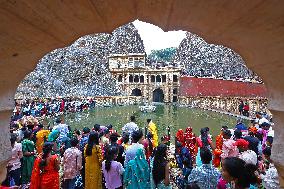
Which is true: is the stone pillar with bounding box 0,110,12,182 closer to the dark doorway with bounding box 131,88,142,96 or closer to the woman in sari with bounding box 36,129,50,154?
the woman in sari with bounding box 36,129,50,154

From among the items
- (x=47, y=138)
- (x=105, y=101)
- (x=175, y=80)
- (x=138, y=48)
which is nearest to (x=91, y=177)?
(x=47, y=138)

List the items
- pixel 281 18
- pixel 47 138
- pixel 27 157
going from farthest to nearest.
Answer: pixel 47 138
pixel 27 157
pixel 281 18

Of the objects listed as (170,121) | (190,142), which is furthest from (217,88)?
(190,142)

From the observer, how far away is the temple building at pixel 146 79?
52.2m

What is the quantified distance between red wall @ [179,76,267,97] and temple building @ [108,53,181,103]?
224 cm

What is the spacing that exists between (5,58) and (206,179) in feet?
9.63

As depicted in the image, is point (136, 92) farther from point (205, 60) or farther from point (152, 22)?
point (152, 22)

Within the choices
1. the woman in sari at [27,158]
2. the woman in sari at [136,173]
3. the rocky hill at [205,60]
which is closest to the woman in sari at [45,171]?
the woman in sari at [136,173]

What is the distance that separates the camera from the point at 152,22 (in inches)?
89.4

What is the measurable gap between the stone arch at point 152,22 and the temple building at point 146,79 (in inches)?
1916

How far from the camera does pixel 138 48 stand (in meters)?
67.6

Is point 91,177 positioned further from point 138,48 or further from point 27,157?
point 138,48

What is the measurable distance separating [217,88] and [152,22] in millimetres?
43045

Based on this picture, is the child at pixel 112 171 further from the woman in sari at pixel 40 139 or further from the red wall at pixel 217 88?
the red wall at pixel 217 88
